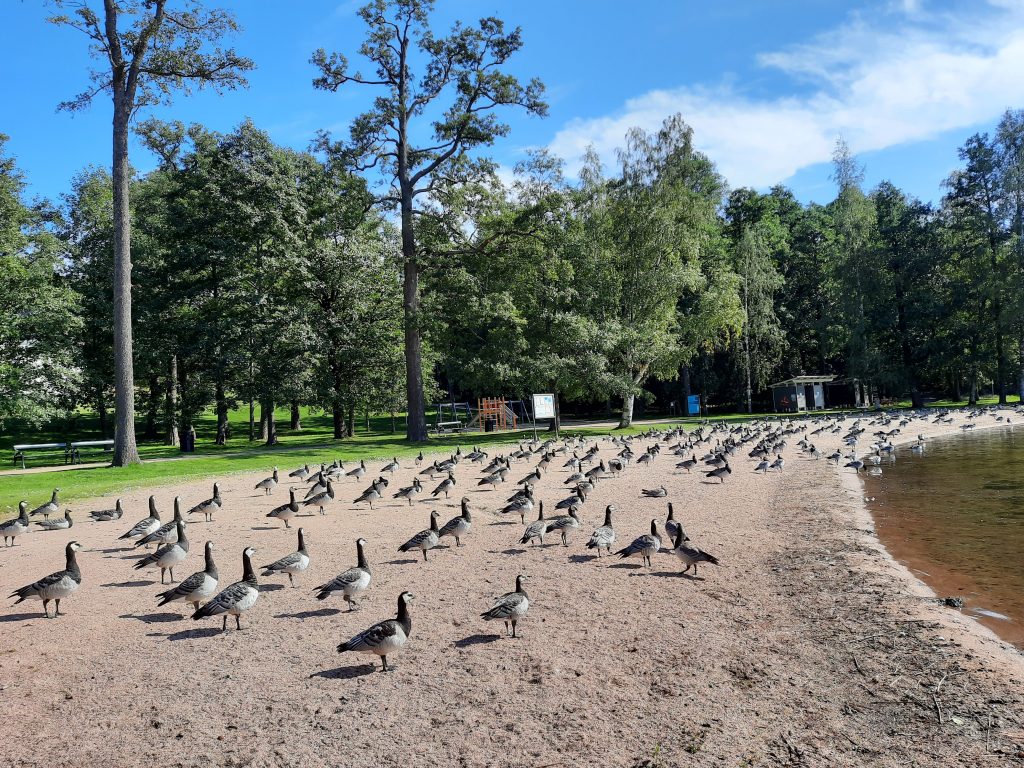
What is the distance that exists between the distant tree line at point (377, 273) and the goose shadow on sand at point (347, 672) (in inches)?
1068

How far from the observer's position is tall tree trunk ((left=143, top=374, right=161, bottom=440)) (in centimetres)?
4503

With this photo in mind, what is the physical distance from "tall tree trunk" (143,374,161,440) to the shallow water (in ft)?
141

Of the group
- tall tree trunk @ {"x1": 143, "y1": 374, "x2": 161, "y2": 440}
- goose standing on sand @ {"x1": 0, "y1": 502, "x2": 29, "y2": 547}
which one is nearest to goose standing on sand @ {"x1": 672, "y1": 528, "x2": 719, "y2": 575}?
goose standing on sand @ {"x1": 0, "y1": 502, "x2": 29, "y2": 547}

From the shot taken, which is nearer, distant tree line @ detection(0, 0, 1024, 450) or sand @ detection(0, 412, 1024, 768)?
sand @ detection(0, 412, 1024, 768)

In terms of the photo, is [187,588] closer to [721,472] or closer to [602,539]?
[602,539]

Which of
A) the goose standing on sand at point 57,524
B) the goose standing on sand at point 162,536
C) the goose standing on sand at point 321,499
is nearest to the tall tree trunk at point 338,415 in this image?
the goose standing on sand at point 321,499

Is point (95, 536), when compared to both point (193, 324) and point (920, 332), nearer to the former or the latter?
point (193, 324)

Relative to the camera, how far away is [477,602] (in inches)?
381

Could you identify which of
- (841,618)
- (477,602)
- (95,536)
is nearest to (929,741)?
(841,618)

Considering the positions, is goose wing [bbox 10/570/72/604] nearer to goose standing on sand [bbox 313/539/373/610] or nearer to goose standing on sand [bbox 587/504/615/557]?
goose standing on sand [bbox 313/539/373/610]

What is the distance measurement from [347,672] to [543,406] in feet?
105

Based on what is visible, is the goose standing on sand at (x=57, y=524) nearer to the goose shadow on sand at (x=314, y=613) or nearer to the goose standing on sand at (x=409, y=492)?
the goose standing on sand at (x=409, y=492)

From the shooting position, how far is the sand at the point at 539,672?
5.80 meters

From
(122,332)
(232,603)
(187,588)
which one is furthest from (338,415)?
(232,603)
